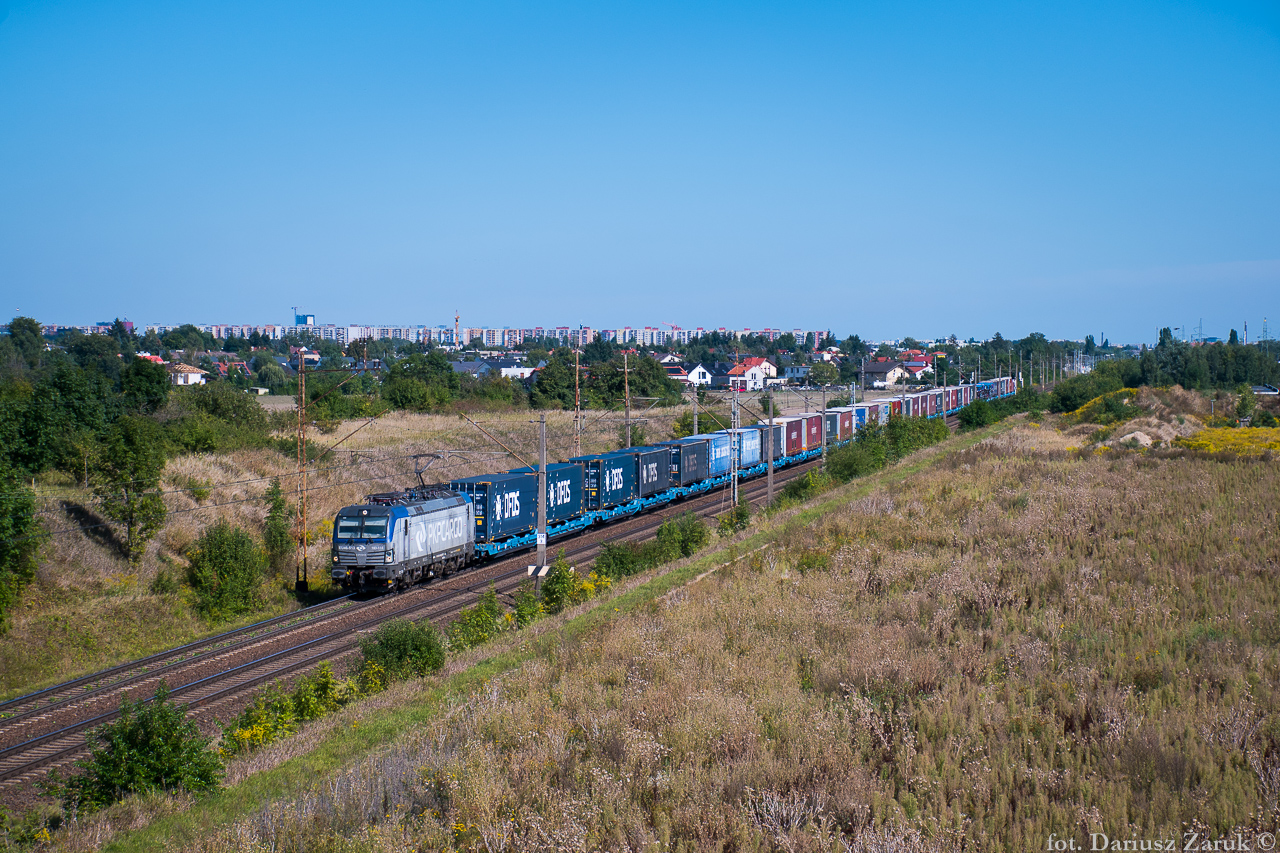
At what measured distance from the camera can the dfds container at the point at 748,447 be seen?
148ft

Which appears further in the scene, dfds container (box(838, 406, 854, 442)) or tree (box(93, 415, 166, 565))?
dfds container (box(838, 406, 854, 442))

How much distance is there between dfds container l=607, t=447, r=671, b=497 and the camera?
119 feet

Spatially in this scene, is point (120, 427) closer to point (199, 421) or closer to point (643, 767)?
point (199, 421)

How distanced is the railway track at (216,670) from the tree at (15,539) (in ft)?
15.2

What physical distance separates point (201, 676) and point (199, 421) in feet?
84.2

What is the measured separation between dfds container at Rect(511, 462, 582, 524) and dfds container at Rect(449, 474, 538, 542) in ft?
1.41

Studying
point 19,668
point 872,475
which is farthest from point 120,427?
point 872,475

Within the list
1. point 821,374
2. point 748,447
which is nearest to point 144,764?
point 748,447

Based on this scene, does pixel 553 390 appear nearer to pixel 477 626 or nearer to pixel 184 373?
pixel 184 373

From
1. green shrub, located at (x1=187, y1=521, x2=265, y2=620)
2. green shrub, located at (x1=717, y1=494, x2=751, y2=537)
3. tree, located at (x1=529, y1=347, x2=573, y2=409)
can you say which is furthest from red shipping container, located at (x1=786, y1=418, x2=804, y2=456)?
green shrub, located at (x1=187, y1=521, x2=265, y2=620)

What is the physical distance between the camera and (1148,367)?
102 meters

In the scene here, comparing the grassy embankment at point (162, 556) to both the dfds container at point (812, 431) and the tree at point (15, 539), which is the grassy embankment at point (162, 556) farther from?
the dfds container at point (812, 431)

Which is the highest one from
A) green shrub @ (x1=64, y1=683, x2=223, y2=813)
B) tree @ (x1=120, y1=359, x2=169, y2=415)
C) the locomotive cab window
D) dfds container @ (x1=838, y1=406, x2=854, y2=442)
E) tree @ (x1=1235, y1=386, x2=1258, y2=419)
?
tree @ (x1=120, y1=359, x2=169, y2=415)

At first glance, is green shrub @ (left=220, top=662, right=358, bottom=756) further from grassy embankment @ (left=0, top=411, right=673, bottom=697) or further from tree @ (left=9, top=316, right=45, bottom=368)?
tree @ (left=9, top=316, right=45, bottom=368)
